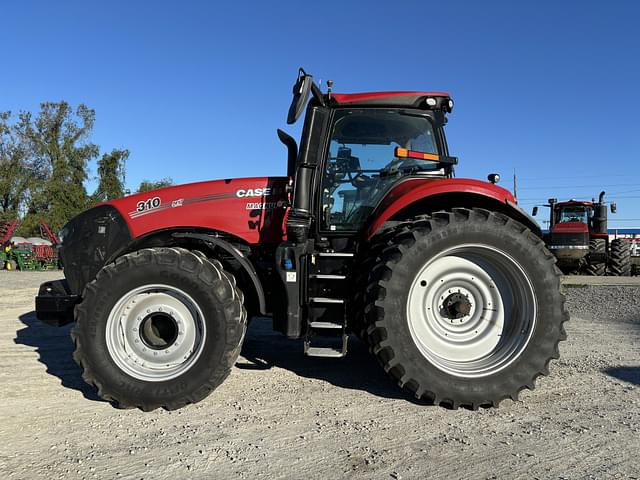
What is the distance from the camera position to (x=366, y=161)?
13.0 ft

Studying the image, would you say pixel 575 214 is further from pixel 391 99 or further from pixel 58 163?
pixel 58 163

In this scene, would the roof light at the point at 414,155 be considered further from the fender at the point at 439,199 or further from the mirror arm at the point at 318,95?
the mirror arm at the point at 318,95

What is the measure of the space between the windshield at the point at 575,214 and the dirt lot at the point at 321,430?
48.5 ft

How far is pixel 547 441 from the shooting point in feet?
9.00

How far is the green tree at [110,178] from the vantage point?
119 ft

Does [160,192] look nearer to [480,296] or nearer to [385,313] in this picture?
[385,313]

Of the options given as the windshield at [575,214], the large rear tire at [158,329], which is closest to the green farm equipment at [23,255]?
the large rear tire at [158,329]

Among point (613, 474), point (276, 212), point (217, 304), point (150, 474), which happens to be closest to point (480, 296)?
point (613, 474)

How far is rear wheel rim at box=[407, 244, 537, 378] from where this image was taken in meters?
3.47

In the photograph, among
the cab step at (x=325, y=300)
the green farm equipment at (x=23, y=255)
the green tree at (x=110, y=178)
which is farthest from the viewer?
the green tree at (x=110, y=178)

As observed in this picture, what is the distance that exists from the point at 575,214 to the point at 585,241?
2.09 metres

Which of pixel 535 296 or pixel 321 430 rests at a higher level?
pixel 535 296

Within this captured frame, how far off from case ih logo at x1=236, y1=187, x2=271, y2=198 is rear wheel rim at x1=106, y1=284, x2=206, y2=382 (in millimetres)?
989

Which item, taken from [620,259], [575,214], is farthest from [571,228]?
[620,259]
